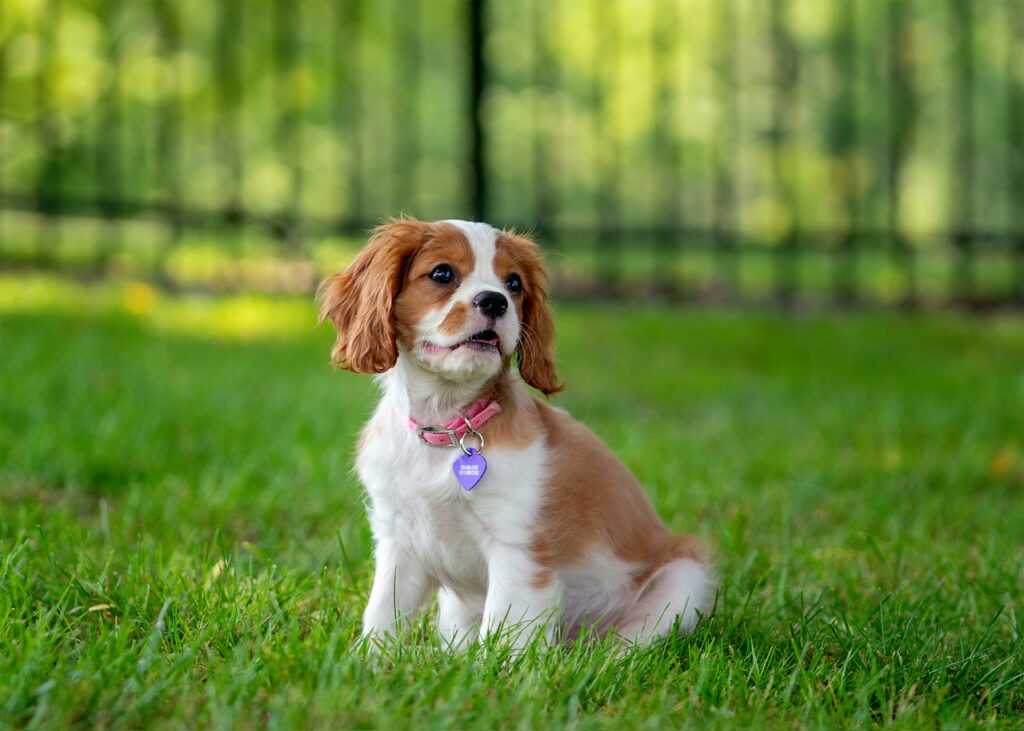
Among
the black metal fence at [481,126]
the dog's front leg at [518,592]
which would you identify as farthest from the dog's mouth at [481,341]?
the black metal fence at [481,126]

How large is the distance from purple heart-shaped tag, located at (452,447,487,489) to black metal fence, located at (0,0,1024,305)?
635 centimetres

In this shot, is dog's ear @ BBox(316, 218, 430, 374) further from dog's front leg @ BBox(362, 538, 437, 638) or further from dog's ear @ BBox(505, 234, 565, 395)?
dog's front leg @ BBox(362, 538, 437, 638)

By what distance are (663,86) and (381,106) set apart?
4.39 meters

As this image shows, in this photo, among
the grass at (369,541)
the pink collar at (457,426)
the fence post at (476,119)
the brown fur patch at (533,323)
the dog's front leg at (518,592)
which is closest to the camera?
the grass at (369,541)

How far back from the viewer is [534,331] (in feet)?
10.1

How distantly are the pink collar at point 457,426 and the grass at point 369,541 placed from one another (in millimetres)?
407

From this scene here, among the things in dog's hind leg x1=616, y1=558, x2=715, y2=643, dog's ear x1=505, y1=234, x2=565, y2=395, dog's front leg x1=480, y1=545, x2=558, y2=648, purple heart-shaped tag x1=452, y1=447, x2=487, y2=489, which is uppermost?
dog's ear x1=505, y1=234, x2=565, y2=395

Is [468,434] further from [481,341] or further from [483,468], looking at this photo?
[481,341]

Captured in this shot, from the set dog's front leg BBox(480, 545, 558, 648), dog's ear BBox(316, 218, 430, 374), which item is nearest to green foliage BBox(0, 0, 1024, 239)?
dog's ear BBox(316, 218, 430, 374)

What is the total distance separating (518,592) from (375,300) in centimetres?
77

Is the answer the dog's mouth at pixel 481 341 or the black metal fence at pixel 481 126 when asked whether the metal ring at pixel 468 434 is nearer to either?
the dog's mouth at pixel 481 341

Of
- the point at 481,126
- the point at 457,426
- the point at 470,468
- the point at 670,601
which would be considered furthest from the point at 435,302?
the point at 481,126

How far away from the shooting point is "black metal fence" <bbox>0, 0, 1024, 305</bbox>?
896 centimetres

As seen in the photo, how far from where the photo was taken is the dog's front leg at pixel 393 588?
114 inches
